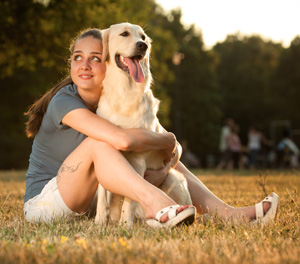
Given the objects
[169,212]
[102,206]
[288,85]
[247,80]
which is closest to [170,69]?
[247,80]

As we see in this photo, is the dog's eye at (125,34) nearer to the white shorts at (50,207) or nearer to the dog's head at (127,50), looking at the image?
the dog's head at (127,50)

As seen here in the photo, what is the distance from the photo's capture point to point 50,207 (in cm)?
328

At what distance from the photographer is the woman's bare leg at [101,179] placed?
2.92 m

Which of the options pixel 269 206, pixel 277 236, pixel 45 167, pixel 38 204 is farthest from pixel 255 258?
pixel 45 167

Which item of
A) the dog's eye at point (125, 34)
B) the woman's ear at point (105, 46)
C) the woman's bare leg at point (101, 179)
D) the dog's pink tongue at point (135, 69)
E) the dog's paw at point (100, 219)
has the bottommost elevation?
the dog's paw at point (100, 219)

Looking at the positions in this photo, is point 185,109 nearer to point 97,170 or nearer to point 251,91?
point 251,91

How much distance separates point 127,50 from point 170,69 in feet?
97.7

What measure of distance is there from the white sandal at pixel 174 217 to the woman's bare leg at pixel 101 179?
0.10ft

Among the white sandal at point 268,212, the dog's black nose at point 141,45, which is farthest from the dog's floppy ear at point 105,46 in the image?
the white sandal at point 268,212

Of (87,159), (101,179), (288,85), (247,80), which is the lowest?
(101,179)

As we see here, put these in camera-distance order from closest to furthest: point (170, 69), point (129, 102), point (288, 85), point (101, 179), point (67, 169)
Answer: point (101, 179) < point (67, 169) < point (129, 102) < point (170, 69) < point (288, 85)

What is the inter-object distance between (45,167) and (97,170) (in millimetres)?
719

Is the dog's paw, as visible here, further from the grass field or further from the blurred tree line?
the blurred tree line

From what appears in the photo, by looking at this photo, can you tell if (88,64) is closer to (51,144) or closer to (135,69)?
(135,69)
